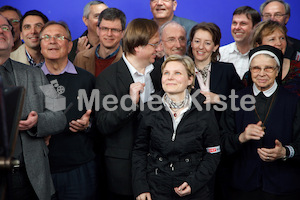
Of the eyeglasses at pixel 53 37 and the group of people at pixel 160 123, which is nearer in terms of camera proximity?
the group of people at pixel 160 123

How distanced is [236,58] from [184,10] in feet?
5.14

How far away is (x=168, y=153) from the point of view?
2.24 m

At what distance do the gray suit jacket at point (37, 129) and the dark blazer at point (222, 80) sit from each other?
1080mm

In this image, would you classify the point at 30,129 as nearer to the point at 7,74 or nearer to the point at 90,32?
the point at 7,74

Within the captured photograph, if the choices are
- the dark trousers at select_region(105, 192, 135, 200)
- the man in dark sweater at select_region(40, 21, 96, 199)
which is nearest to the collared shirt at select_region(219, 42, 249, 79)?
the man in dark sweater at select_region(40, 21, 96, 199)

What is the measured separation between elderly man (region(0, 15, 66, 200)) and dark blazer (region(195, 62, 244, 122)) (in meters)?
1.10

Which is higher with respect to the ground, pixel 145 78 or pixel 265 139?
pixel 145 78

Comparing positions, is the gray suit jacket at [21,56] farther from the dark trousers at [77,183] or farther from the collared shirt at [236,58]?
the collared shirt at [236,58]

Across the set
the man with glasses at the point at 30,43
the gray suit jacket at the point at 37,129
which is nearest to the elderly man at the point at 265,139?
the gray suit jacket at the point at 37,129

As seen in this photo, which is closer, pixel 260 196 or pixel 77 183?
pixel 260 196

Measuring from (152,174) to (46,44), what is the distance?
115 cm

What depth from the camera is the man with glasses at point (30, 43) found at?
3.09 m

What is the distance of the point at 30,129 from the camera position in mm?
2078

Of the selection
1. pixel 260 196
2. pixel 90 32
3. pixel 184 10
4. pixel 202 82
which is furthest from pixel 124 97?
pixel 184 10
